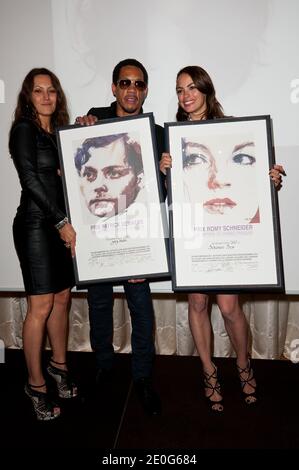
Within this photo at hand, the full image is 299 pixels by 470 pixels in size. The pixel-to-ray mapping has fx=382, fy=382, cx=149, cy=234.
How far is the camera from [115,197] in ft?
5.77

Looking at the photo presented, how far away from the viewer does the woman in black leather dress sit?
5.71 ft

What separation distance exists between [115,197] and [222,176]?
0.49m

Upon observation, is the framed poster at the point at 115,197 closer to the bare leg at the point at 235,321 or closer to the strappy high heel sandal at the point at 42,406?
the bare leg at the point at 235,321

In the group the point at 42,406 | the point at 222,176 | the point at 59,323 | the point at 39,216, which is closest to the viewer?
the point at 222,176

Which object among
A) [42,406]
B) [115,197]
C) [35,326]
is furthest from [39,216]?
[42,406]

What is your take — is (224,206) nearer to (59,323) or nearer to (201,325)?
(201,325)

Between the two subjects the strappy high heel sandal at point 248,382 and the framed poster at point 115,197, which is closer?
the framed poster at point 115,197

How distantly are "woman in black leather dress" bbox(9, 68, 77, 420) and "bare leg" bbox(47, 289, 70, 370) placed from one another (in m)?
0.07

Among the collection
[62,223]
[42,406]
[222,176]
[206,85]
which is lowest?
[42,406]

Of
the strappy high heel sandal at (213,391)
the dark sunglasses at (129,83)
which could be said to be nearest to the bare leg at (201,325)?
the strappy high heel sandal at (213,391)

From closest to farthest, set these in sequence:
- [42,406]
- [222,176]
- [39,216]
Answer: [222,176] < [39,216] < [42,406]

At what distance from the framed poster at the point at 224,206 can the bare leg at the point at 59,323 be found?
2.24 ft

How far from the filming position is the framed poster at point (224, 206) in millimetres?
1686
